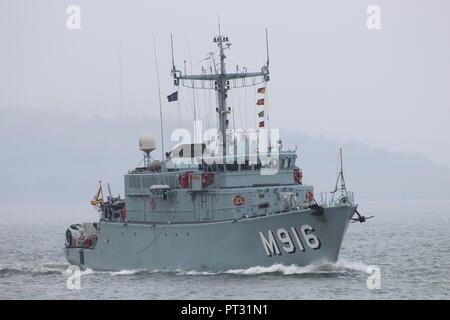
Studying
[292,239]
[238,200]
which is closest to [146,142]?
[238,200]

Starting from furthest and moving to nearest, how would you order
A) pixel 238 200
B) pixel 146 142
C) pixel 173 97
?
pixel 146 142 → pixel 173 97 → pixel 238 200

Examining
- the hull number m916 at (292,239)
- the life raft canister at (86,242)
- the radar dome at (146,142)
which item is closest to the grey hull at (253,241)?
the hull number m916 at (292,239)

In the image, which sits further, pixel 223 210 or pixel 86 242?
pixel 86 242

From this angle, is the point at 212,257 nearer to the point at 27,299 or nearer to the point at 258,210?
the point at 258,210

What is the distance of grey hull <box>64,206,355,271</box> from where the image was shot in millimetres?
46000

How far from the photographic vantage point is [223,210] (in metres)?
48.7

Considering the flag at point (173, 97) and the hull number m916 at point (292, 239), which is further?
the flag at point (173, 97)

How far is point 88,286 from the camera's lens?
49.1 m

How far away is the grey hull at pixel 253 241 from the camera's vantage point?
4600cm

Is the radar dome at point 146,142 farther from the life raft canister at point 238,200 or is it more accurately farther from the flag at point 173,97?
the life raft canister at point 238,200

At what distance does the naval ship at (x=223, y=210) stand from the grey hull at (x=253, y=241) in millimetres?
47

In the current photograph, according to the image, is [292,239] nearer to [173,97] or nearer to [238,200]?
[238,200]

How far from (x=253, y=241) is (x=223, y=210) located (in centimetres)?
288
